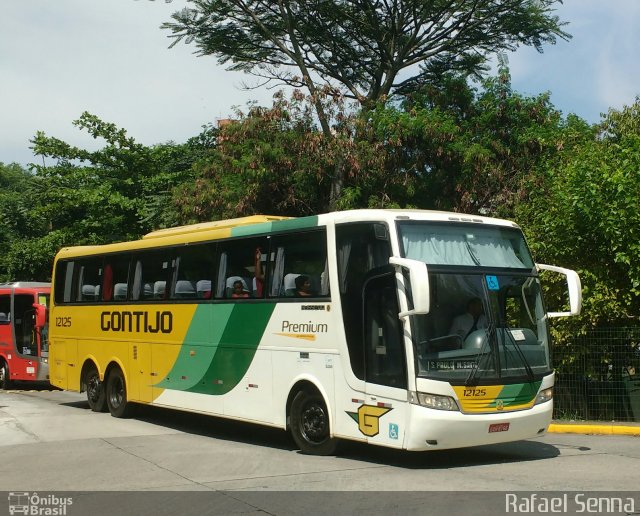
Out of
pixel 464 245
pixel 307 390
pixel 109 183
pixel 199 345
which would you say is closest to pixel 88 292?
pixel 199 345

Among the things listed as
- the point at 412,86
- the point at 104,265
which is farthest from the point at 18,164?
the point at 104,265

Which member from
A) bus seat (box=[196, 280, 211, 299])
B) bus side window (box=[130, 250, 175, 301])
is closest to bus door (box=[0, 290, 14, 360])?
bus side window (box=[130, 250, 175, 301])

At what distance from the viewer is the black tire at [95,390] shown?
1761cm

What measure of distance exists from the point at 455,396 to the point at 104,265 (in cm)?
935

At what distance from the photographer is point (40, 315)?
25.0m

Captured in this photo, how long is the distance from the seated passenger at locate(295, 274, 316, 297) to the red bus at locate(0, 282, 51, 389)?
14.9m

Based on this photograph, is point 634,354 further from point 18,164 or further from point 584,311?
point 18,164

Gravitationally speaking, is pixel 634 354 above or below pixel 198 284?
below

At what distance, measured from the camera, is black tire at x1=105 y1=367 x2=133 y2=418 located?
16.8m

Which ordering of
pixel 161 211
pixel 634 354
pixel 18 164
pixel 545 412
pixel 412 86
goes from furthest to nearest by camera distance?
pixel 18 164
pixel 161 211
pixel 412 86
pixel 634 354
pixel 545 412

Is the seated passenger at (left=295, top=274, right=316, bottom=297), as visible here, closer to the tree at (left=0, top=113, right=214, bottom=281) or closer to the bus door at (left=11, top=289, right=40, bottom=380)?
the bus door at (left=11, top=289, right=40, bottom=380)

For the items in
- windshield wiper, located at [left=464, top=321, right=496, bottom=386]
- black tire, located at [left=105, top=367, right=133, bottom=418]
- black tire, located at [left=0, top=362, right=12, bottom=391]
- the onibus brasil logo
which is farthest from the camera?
black tire, located at [left=0, top=362, right=12, bottom=391]

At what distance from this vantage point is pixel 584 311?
1591cm

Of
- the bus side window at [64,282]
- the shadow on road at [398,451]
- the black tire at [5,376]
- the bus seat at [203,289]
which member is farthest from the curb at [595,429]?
the black tire at [5,376]
